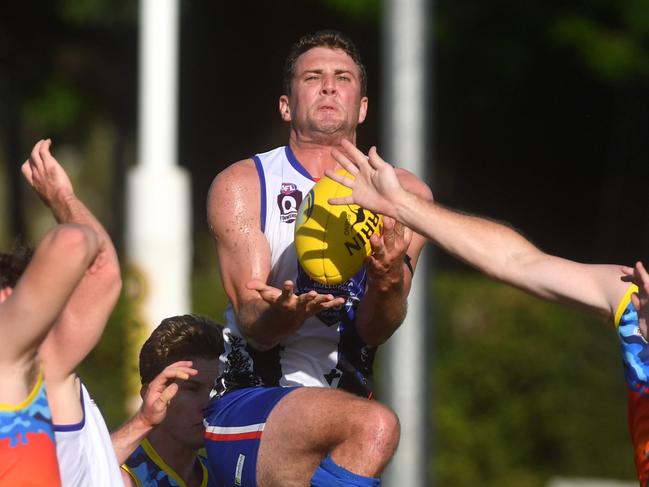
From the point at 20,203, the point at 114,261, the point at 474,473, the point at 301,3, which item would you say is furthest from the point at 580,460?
the point at 20,203

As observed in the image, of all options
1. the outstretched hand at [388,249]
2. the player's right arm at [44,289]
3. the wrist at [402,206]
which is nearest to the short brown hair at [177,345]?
the outstretched hand at [388,249]

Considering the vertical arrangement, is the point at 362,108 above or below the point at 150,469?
above

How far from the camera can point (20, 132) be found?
2091 centimetres

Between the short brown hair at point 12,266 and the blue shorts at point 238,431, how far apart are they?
126cm

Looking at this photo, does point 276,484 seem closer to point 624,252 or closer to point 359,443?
point 359,443

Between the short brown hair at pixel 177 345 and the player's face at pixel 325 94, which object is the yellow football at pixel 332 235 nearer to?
the player's face at pixel 325 94

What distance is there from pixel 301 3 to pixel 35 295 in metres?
12.9

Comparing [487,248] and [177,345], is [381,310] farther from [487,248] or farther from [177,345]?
[177,345]

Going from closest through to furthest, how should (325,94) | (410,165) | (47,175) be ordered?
(47,175) < (325,94) < (410,165)

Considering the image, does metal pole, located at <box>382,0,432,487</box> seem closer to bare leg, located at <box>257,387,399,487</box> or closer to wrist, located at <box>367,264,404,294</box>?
wrist, located at <box>367,264,404,294</box>

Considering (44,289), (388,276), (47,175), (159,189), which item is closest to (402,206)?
(388,276)

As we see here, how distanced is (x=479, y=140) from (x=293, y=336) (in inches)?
470

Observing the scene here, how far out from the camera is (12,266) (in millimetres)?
4684

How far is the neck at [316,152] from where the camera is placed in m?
5.90
